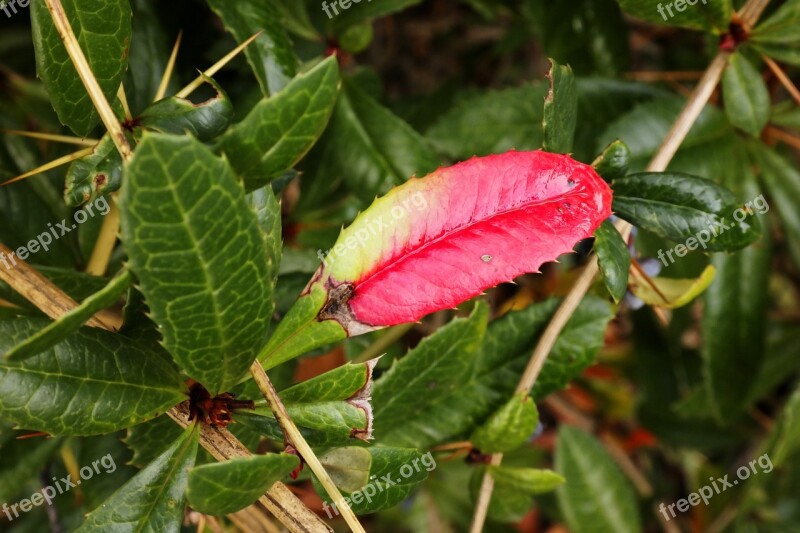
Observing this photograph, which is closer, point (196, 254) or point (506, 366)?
point (196, 254)

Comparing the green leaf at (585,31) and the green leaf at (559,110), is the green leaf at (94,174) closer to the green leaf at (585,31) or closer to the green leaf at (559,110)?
the green leaf at (559,110)

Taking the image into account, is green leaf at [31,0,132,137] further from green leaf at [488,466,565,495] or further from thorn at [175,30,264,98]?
green leaf at [488,466,565,495]

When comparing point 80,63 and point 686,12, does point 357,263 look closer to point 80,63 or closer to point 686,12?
point 80,63

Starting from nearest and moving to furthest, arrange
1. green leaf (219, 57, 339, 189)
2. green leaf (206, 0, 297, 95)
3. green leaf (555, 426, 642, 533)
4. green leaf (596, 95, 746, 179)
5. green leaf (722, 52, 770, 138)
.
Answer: green leaf (219, 57, 339, 189) < green leaf (206, 0, 297, 95) < green leaf (722, 52, 770, 138) < green leaf (596, 95, 746, 179) < green leaf (555, 426, 642, 533)

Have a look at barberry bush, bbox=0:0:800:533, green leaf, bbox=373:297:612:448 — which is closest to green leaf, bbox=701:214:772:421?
barberry bush, bbox=0:0:800:533

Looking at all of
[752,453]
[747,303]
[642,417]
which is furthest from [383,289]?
[752,453]

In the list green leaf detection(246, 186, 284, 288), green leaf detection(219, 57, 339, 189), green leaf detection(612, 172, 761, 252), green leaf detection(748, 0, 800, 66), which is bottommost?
green leaf detection(612, 172, 761, 252)

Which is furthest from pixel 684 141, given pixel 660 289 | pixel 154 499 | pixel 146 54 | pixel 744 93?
pixel 154 499
